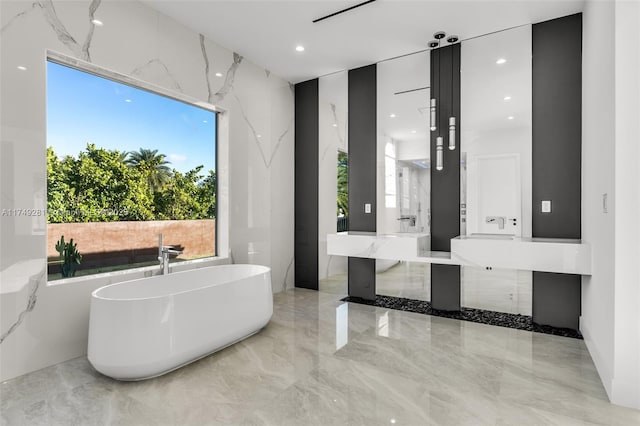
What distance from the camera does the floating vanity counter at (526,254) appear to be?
2703 millimetres

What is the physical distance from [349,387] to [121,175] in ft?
8.40

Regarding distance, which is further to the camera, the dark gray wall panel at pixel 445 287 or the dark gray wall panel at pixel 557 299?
the dark gray wall panel at pixel 445 287

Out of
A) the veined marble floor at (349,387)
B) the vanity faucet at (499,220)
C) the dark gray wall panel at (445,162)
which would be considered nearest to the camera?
the veined marble floor at (349,387)

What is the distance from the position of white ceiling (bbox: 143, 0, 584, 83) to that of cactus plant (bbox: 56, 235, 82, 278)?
2132 mm

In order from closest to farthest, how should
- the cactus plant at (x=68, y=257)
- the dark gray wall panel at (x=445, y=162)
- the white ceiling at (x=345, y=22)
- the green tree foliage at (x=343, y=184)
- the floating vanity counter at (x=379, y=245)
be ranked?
the cactus plant at (x=68, y=257) → the white ceiling at (x=345, y=22) → the floating vanity counter at (x=379, y=245) → the dark gray wall panel at (x=445, y=162) → the green tree foliage at (x=343, y=184)

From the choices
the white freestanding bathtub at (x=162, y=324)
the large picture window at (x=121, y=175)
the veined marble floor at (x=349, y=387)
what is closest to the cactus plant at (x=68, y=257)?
the large picture window at (x=121, y=175)

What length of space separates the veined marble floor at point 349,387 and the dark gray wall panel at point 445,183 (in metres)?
0.75

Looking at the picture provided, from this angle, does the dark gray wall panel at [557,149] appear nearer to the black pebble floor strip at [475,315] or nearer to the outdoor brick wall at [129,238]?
the black pebble floor strip at [475,315]

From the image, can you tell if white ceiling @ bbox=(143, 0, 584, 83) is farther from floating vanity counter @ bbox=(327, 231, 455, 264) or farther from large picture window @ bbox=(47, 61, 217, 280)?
floating vanity counter @ bbox=(327, 231, 455, 264)

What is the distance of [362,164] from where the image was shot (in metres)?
4.21

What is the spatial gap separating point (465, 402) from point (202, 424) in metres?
1.40

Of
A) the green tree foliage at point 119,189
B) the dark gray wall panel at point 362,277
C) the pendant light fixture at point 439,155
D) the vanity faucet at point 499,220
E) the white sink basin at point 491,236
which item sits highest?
the pendant light fixture at point 439,155

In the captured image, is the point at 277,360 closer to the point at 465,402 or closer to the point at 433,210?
the point at 465,402

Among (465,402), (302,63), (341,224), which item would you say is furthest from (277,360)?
(302,63)
